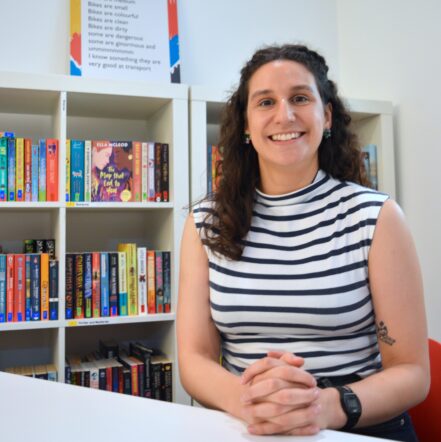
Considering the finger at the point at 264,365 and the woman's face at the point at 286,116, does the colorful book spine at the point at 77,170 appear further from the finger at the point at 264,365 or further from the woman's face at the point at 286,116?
the finger at the point at 264,365

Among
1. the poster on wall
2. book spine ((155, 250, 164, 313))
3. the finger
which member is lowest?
the finger

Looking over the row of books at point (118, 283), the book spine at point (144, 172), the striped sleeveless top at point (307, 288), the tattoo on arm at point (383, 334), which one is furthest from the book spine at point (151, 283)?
the tattoo on arm at point (383, 334)

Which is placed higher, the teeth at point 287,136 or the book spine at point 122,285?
the teeth at point 287,136

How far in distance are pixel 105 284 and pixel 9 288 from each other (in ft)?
1.08

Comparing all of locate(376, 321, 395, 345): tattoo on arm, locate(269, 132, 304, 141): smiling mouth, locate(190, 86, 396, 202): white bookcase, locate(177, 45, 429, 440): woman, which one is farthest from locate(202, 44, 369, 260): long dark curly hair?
locate(190, 86, 396, 202): white bookcase

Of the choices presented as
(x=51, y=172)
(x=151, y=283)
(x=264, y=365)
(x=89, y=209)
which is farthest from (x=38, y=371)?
(x=264, y=365)

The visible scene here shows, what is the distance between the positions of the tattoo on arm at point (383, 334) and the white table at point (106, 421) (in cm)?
45

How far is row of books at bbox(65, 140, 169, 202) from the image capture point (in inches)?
70.7

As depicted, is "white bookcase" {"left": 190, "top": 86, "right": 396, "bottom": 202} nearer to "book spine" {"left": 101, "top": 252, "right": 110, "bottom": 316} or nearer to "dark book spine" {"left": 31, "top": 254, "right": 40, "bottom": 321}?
"book spine" {"left": 101, "top": 252, "right": 110, "bottom": 316}

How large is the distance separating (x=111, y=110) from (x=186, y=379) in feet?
4.27

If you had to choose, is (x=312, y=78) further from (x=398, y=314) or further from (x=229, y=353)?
(x=229, y=353)

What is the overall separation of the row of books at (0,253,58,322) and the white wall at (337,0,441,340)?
4.88ft

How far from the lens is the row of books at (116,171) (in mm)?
1795

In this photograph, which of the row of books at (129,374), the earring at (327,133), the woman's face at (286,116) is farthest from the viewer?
the row of books at (129,374)
